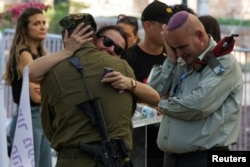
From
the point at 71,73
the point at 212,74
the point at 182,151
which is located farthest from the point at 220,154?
the point at 71,73

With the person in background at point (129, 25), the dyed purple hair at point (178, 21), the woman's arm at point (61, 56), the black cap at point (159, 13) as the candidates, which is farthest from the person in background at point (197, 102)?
the person in background at point (129, 25)

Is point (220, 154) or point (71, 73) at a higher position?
point (71, 73)

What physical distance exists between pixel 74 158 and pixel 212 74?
104 cm

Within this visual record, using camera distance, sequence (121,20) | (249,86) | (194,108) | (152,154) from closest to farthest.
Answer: (194,108) < (152,154) < (121,20) < (249,86)

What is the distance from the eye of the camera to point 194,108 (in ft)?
13.8

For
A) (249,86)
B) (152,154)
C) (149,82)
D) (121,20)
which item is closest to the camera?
(149,82)

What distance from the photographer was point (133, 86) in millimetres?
3969

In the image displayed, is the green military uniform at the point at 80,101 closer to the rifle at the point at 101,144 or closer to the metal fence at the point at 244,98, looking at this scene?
the rifle at the point at 101,144

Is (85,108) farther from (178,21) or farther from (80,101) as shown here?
(178,21)

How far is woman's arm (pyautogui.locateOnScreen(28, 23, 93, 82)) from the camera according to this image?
12.8 ft

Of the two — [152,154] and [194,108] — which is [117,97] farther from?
[152,154]

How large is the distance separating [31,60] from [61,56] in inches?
97.4

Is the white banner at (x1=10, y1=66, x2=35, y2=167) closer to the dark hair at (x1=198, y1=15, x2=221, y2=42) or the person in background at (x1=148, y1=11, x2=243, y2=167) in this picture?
the person in background at (x1=148, y1=11, x2=243, y2=167)

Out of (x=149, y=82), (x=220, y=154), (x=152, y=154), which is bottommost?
(x=152, y=154)
